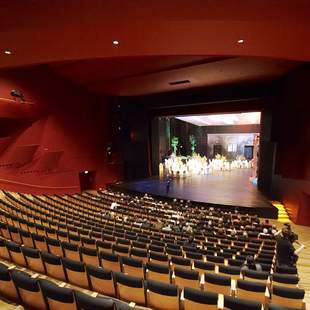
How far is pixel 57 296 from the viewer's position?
2.87 m

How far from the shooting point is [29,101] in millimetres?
12586

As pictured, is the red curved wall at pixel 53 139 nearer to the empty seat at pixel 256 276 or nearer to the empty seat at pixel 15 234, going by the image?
the empty seat at pixel 15 234

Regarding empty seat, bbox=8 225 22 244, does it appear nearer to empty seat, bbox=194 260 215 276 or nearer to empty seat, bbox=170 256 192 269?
empty seat, bbox=170 256 192 269

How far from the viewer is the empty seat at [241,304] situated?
9.99 feet

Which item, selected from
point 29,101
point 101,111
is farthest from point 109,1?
point 101,111

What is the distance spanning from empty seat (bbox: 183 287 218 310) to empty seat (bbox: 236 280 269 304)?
928 millimetres

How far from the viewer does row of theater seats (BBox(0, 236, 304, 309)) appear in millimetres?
3746

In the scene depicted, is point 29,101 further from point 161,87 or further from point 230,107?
point 230,107

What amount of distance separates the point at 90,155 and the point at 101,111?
351cm

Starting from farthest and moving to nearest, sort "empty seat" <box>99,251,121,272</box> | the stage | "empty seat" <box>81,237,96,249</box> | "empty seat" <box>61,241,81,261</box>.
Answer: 1. the stage
2. "empty seat" <box>81,237,96,249</box>
3. "empty seat" <box>61,241,81,261</box>
4. "empty seat" <box>99,251,121,272</box>

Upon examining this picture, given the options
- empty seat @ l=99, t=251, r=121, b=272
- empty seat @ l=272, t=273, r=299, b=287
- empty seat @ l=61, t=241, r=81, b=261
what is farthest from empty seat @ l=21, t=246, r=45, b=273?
empty seat @ l=272, t=273, r=299, b=287

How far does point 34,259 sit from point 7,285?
1022mm

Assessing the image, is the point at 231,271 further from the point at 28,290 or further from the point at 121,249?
the point at 28,290

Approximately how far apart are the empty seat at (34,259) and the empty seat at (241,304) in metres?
3.24
